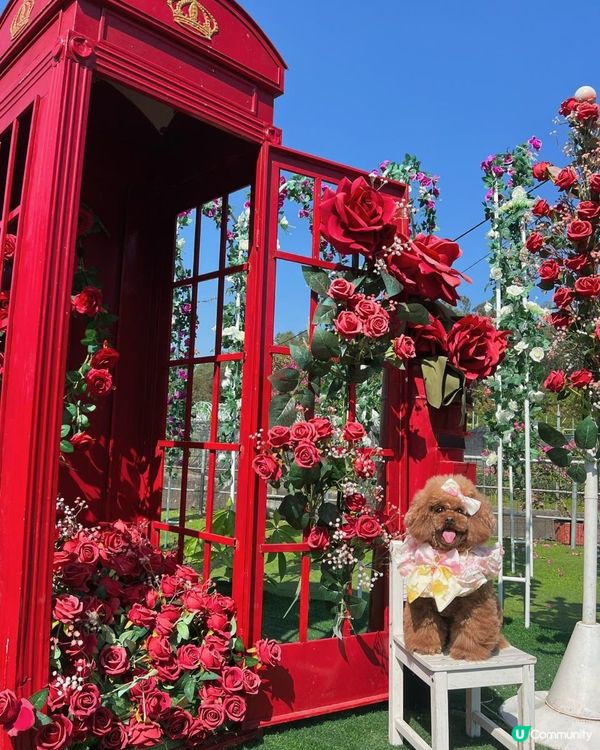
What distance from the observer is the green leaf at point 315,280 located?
302 cm

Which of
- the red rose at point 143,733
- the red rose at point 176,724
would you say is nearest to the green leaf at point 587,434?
the red rose at point 176,724

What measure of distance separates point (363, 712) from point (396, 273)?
7.00 ft

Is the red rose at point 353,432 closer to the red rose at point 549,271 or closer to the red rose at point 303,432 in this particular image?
the red rose at point 303,432

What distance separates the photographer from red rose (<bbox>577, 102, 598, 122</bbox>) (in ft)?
Answer: 10.8

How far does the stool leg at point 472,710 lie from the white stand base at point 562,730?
8.1 inches

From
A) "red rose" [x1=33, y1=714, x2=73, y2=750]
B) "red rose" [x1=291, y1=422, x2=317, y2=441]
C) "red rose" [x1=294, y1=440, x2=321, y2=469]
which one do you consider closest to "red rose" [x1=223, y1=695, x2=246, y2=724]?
"red rose" [x1=33, y1=714, x2=73, y2=750]

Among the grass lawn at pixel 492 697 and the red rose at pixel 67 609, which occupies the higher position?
the red rose at pixel 67 609

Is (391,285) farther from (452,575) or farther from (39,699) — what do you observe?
(39,699)

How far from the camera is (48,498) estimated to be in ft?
7.02

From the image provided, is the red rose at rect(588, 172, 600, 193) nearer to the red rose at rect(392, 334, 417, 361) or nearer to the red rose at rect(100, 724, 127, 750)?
the red rose at rect(392, 334, 417, 361)

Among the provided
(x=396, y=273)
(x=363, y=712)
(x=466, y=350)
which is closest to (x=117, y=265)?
(x=396, y=273)

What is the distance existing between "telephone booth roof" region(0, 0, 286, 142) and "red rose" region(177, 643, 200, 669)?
7.21 ft

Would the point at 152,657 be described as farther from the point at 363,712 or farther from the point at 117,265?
the point at 117,265

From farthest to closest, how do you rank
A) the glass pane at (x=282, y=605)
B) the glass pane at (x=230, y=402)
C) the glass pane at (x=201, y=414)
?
the glass pane at (x=201, y=414)
the glass pane at (x=230, y=402)
the glass pane at (x=282, y=605)
